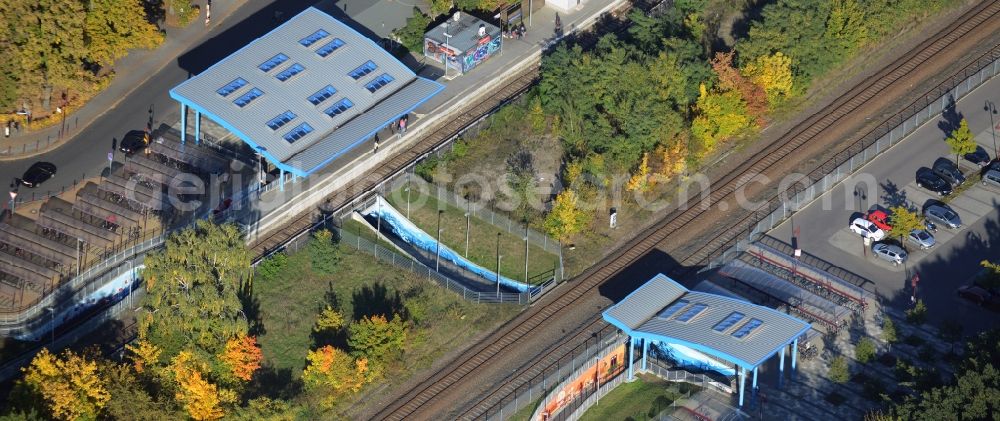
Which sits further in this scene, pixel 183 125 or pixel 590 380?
pixel 183 125

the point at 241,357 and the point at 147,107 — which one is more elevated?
the point at 147,107

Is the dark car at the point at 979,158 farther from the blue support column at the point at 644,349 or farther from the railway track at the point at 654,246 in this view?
the blue support column at the point at 644,349

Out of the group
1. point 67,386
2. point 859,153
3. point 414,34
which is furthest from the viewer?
point 414,34

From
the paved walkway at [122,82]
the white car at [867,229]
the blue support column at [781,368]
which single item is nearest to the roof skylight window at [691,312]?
the blue support column at [781,368]

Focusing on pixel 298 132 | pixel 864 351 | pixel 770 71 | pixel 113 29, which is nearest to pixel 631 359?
pixel 864 351

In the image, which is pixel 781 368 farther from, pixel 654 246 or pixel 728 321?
pixel 654 246

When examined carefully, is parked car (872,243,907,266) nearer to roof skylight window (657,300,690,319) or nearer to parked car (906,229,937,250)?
parked car (906,229,937,250)

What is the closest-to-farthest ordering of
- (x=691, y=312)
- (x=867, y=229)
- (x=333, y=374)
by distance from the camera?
(x=333, y=374)
(x=691, y=312)
(x=867, y=229)
